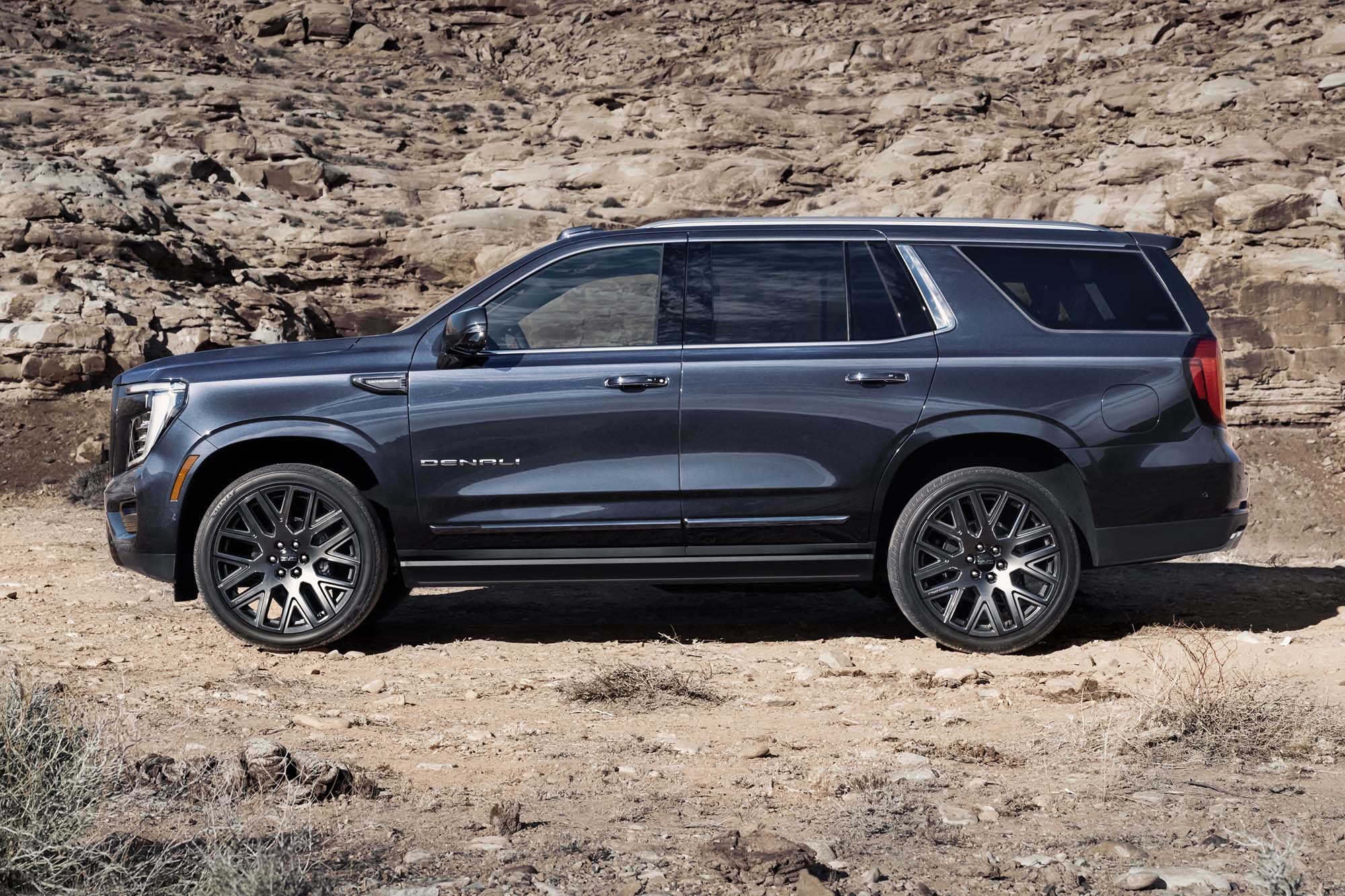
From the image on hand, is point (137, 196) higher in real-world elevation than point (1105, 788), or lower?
higher

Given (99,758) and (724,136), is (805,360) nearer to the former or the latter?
(99,758)

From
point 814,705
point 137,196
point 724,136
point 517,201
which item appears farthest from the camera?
point 724,136

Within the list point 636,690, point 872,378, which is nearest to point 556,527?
point 636,690

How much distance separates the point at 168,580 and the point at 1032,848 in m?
4.22

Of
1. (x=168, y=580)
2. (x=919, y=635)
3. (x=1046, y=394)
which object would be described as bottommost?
(x=919, y=635)

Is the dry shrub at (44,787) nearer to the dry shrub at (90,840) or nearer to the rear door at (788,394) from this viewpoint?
the dry shrub at (90,840)

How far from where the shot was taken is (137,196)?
21453mm

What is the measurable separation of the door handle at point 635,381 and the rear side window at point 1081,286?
167 cm

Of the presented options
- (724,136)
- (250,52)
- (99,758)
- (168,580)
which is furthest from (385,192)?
(99,758)

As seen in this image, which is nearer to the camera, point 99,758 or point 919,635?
point 99,758

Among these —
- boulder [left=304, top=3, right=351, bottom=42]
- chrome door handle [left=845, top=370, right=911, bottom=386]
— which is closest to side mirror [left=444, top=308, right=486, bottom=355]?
chrome door handle [left=845, top=370, right=911, bottom=386]

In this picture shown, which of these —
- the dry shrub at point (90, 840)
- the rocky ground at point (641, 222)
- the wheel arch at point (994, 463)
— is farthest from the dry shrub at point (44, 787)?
the wheel arch at point (994, 463)

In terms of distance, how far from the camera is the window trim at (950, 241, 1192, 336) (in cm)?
601

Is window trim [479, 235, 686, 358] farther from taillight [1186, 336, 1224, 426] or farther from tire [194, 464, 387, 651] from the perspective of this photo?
taillight [1186, 336, 1224, 426]
